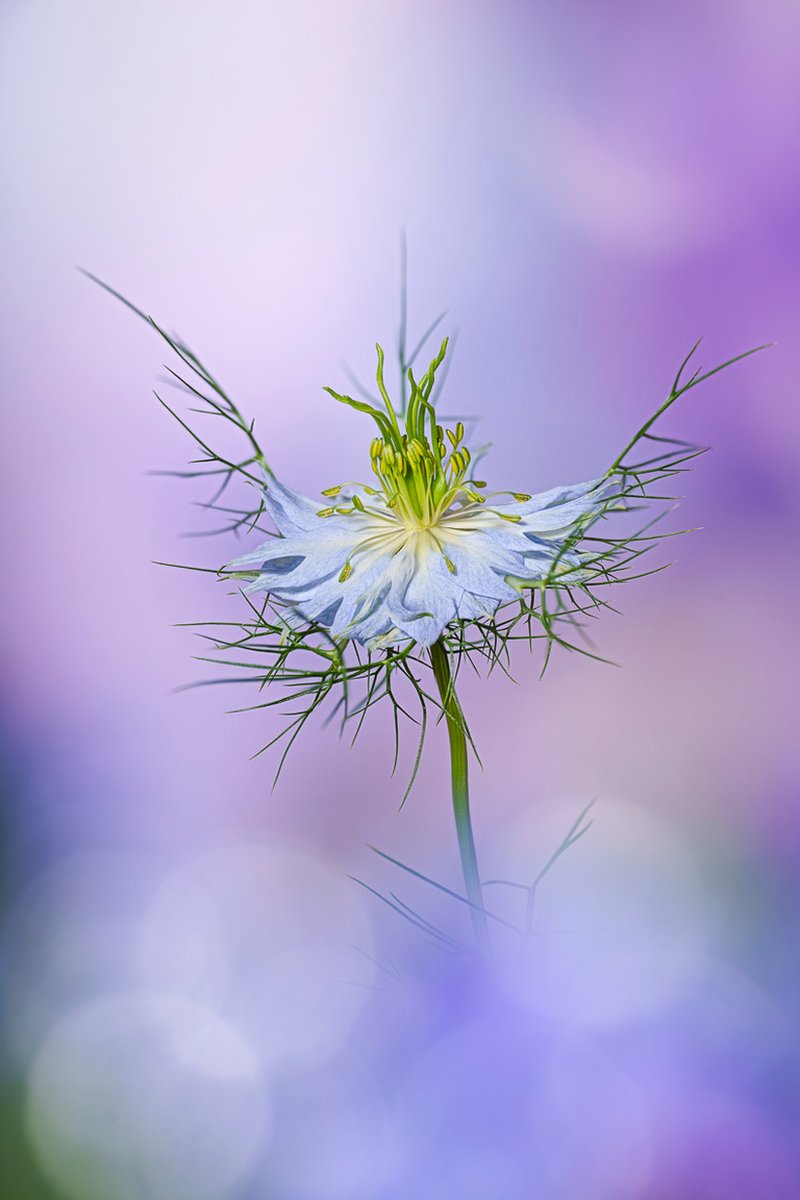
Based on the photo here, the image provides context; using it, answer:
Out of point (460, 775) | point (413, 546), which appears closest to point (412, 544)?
point (413, 546)

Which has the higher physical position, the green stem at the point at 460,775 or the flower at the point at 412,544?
the flower at the point at 412,544

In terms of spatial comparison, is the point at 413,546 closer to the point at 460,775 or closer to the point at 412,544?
the point at 412,544

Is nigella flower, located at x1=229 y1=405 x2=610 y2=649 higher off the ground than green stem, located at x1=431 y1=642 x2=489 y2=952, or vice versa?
nigella flower, located at x1=229 y1=405 x2=610 y2=649

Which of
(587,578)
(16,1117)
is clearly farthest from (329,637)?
(16,1117)

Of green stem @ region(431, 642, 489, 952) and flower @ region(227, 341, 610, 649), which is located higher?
flower @ region(227, 341, 610, 649)

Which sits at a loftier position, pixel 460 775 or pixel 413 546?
pixel 413 546
